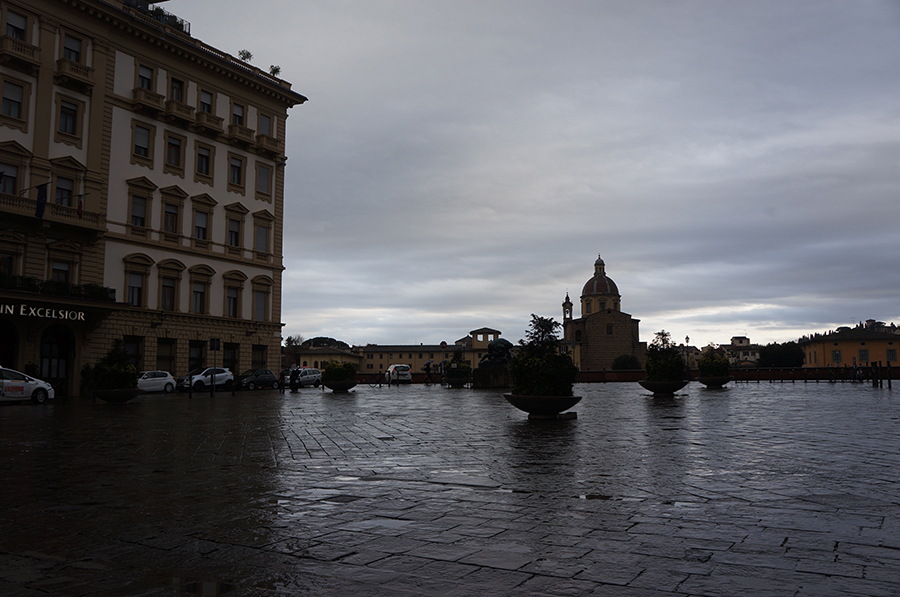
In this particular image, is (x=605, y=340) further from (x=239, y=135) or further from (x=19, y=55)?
(x=19, y=55)

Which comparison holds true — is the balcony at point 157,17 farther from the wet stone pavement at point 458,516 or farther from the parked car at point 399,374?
the wet stone pavement at point 458,516

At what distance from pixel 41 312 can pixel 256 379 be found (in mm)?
12227

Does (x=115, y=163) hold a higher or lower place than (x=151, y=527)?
higher

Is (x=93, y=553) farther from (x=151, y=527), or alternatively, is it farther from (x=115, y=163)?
(x=115, y=163)

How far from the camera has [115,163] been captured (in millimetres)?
33406

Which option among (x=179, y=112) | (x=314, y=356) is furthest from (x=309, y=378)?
(x=314, y=356)

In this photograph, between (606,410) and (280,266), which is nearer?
(606,410)

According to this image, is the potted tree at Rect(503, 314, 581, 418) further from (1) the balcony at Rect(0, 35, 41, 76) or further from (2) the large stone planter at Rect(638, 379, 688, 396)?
(1) the balcony at Rect(0, 35, 41, 76)

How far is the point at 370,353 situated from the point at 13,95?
10768 cm

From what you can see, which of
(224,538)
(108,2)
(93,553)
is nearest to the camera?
(93,553)

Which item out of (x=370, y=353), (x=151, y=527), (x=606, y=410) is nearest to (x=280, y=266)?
(x=606, y=410)

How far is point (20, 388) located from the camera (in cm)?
2255

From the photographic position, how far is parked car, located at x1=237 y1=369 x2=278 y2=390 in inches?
1465

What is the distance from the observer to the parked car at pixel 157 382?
104 ft
